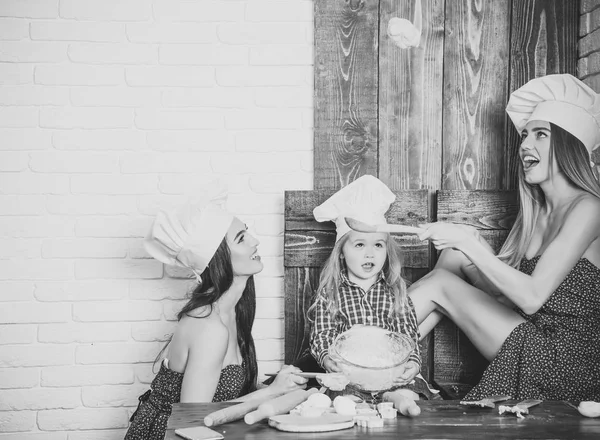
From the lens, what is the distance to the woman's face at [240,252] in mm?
2602

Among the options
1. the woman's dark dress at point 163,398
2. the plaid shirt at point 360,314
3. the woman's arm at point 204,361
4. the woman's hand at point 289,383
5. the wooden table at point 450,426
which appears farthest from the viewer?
the plaid shirt at point 360,314

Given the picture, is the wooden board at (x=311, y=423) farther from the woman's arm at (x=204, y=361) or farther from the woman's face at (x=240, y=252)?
the woman's face at (x=240, y=252)

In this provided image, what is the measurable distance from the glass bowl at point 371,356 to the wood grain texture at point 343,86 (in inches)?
38.1

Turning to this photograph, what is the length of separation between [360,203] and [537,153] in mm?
699

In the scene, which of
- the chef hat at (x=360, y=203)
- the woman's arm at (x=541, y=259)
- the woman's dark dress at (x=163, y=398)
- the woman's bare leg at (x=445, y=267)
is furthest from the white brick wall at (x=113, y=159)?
the woman's arm at (x=541, y=259)

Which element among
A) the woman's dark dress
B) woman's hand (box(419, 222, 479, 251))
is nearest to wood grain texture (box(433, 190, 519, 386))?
woman's hand (box(419, 222, 479, 251))

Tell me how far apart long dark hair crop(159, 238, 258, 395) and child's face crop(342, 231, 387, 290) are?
392mm

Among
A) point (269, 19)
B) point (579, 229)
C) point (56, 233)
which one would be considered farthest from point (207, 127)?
point (579, 229)

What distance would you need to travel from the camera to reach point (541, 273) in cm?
248

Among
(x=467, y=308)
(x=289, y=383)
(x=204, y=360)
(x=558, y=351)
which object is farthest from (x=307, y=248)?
(x=558, y=351)

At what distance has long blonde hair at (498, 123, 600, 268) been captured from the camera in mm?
2637

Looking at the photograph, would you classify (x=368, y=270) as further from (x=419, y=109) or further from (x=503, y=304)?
(x=419, y=109)

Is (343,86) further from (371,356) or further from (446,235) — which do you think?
(371,356)

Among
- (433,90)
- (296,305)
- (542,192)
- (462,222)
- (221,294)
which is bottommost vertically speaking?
(296,305)
